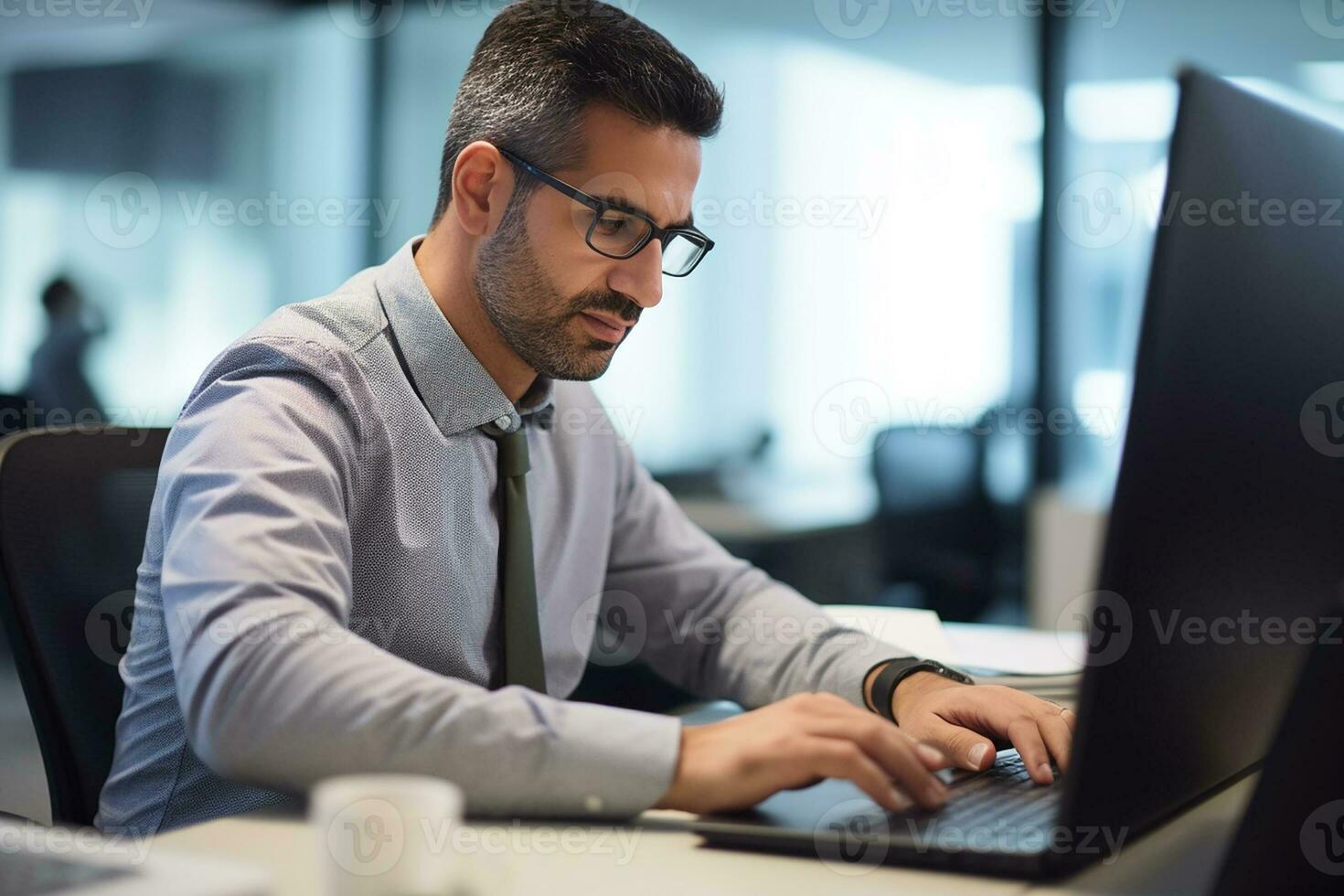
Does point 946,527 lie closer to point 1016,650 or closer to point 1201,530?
point 1016,650

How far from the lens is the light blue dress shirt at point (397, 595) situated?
2.67 ft

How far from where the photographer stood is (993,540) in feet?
14.8

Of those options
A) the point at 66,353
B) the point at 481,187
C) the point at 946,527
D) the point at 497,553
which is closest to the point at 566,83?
the point at 481,187

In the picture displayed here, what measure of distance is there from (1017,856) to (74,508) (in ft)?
3.03

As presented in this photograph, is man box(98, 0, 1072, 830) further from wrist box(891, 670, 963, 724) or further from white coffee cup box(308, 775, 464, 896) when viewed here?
white coffee cup box(308, 775, 464, 896)

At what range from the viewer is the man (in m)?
0.82

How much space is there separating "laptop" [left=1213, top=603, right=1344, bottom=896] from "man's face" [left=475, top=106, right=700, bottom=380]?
803mm

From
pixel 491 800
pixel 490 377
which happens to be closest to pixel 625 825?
pixel 491 800

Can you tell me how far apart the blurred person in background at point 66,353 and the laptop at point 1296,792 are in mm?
5009

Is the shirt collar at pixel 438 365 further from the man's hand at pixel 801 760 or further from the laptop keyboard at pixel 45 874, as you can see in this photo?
the laptop keyboard at pixel 45 874

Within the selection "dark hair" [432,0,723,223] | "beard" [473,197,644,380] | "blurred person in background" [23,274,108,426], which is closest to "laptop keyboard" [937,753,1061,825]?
Result: "beard" [473,197,644,380]

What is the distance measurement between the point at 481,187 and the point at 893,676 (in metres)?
0.67

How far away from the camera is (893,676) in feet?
4.05

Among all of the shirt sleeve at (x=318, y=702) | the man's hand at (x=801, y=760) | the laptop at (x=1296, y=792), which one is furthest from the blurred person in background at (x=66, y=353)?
the laptop at (x=1296, y=792)
